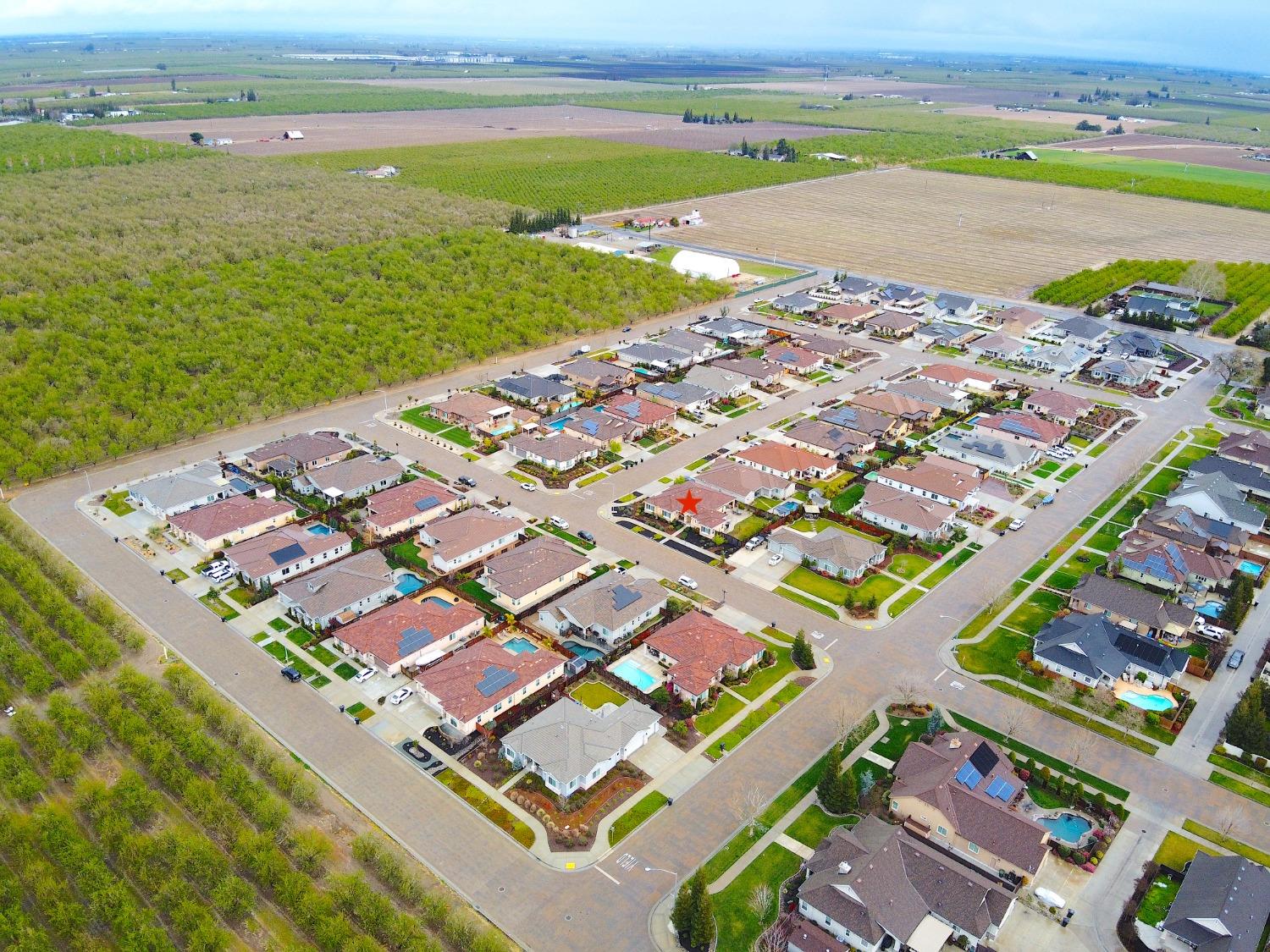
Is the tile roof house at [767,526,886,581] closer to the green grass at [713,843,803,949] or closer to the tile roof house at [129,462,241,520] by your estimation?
the green grass at [713,843,803,949]

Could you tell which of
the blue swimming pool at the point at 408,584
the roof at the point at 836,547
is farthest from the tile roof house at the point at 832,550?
the blue swimming pool at the point at 408,584

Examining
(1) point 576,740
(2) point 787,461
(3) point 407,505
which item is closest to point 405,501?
(3) point 407,505

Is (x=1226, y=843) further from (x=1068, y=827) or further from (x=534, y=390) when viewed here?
(x=534, y=390)

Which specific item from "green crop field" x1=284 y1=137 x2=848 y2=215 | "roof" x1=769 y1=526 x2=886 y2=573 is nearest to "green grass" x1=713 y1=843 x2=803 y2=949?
"roof" x1=769 y1=526 x2=886 y2=573

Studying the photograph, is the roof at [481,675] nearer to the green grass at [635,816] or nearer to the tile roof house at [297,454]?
the green grass at [635,816]

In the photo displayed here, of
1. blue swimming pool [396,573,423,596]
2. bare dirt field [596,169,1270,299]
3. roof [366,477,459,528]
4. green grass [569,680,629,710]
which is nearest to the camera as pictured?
green grass [569,680,629,710]

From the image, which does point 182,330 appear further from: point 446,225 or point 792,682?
point 792,682
